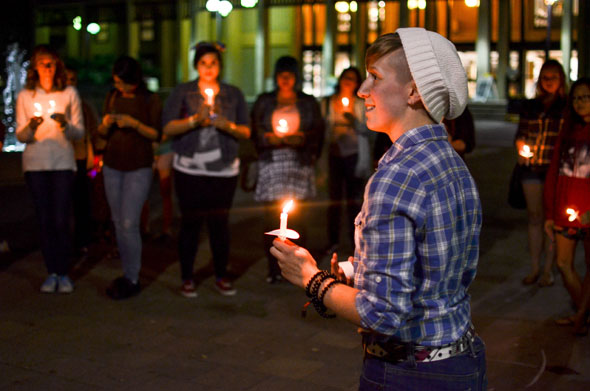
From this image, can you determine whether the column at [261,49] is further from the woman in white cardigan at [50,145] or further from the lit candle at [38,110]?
the lit candle at [38,110]

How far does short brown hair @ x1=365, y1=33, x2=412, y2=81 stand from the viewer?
8.49ft

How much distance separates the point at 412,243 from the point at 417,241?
0.08 m

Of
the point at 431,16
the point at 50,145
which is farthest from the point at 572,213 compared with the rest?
the point at 431,16

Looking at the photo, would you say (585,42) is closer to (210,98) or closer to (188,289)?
(210,98)

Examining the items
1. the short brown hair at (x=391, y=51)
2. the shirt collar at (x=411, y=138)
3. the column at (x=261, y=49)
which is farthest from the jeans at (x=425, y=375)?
the column at (x=261, y=49)

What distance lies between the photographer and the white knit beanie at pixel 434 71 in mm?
2539

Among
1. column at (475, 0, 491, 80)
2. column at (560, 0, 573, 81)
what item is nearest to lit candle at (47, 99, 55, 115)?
column at (560, 0, 573, 81)

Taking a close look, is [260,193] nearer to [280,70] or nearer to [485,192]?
[280,70]

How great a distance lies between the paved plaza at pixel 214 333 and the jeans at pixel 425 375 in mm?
2692

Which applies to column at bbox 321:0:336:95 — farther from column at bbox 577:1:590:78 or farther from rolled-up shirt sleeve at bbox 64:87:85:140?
rolled-up shirt sleeve at bbox 64:87:85:140

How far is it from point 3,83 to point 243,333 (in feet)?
28.1

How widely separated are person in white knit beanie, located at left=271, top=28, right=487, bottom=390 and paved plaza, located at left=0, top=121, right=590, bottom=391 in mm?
2748

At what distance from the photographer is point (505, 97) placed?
40.6 meters

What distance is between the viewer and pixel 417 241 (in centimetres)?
251
